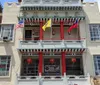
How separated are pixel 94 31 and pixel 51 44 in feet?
20.7

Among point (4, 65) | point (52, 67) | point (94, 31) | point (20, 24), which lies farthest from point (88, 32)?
point (4, 65)

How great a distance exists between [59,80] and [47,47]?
4.54m

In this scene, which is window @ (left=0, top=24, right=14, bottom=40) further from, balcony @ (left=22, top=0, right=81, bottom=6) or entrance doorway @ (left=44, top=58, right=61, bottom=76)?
entrance doorway @ (left=44, top=58, right=61, bottom=76)

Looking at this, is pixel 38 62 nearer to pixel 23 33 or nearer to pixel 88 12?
pixel 23 33

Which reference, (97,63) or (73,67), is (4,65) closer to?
(73,67)

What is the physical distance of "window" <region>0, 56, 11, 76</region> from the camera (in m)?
27.4

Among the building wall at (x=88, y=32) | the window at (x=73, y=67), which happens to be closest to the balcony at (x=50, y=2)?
the building wall at (x=88, y=32)

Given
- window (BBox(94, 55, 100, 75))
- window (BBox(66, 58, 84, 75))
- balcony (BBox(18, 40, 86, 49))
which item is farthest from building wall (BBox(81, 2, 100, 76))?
window (BBox(66, 58, 84, 75))

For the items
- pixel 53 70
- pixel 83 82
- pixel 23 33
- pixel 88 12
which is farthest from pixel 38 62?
pixel 88 12

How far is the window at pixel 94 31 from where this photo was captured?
1163 inches

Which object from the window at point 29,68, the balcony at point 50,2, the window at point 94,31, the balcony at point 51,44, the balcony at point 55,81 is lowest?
the balcony at point 55,81

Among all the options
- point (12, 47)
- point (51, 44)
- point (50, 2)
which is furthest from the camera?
point (50, 2)

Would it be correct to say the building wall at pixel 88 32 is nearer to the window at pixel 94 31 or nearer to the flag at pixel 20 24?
the window at pixel 94 31

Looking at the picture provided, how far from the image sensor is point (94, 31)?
98.3 feet
